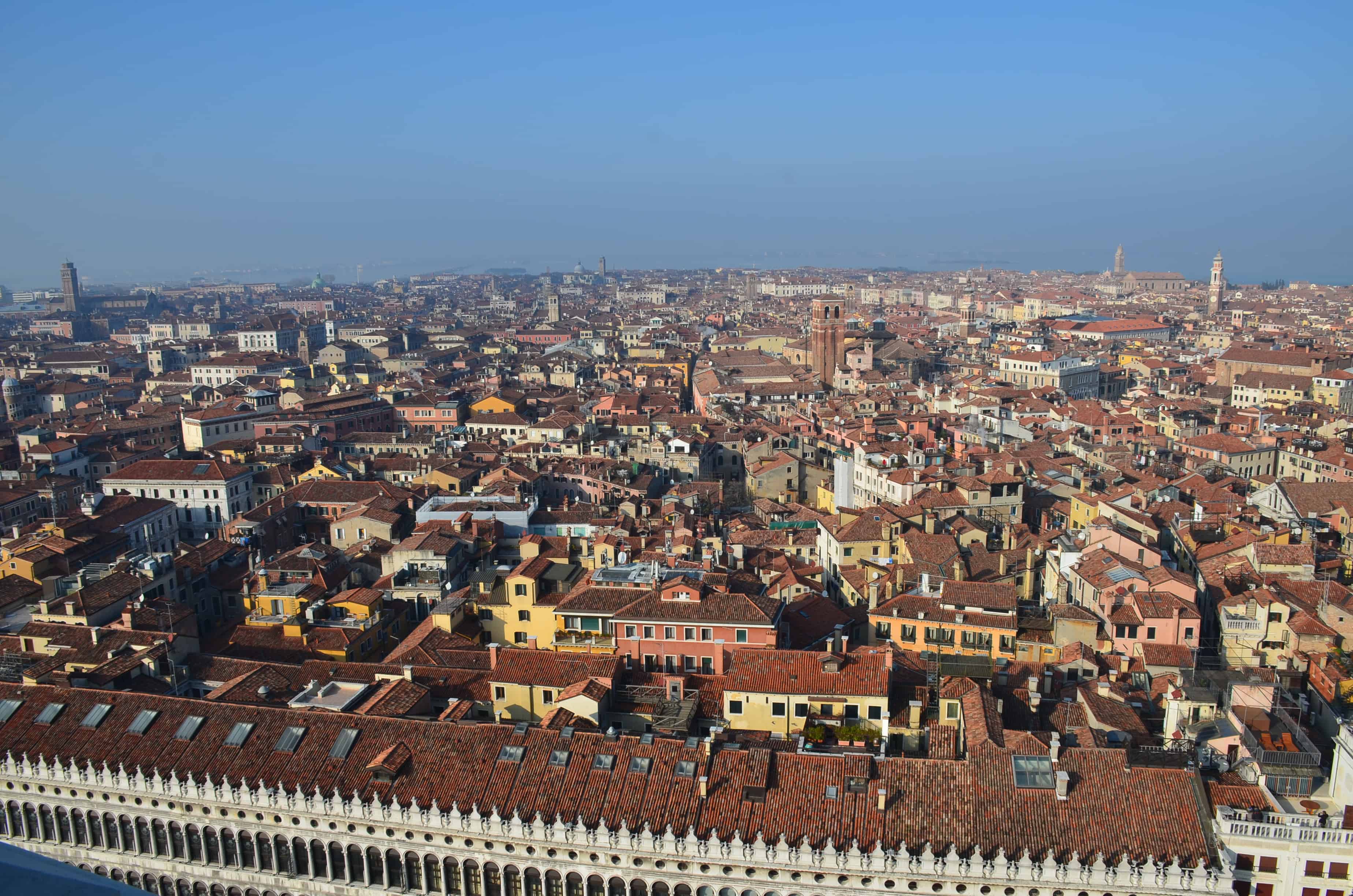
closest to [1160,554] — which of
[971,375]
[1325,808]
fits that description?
[1325,808]

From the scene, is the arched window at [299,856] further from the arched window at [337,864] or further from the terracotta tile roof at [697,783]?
the terracotta tile roof at [697,783]

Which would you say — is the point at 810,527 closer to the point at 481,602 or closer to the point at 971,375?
the point at 481,602

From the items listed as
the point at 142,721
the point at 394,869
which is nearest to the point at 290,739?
the point at 142,721

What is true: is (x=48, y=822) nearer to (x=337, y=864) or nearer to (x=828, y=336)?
(x=337, y=864)

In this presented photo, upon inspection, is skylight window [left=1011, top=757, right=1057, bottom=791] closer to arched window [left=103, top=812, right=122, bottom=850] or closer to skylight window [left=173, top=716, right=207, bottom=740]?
skylight window [left=173, top=716, right=207, bottom=740]

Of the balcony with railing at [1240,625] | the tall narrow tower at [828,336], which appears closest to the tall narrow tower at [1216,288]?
the tall narrow tower at [828,336]
